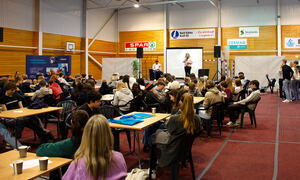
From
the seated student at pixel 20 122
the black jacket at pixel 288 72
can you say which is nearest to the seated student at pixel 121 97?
the seated student at pixel 20 122

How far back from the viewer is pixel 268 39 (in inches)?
715

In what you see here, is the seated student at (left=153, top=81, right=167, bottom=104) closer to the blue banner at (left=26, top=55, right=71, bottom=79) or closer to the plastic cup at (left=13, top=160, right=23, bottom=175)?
the plastic cup at (left=13, top=160, right=23, bottom=175)

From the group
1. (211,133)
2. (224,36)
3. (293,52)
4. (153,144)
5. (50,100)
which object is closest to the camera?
(153,144)

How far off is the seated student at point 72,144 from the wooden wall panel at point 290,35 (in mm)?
17948

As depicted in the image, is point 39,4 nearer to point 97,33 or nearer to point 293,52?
point 97,33

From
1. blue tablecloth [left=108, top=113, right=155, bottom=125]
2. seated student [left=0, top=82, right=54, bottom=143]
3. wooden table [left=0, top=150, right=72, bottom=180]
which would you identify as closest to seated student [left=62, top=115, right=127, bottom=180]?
wooden table [left=0, top=150, right=72, bottom=180]

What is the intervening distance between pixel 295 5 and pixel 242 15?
316 centimetres

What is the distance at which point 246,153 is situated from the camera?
4852mm

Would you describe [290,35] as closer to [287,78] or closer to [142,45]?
[287,78]

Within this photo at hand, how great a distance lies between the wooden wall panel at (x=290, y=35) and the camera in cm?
1747

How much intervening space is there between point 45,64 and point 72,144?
13.1 m

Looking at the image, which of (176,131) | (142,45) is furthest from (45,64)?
(176,131)

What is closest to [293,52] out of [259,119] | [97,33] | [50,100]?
[259,119]

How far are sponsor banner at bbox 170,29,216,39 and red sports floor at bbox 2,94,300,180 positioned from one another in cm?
1258
